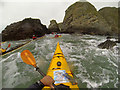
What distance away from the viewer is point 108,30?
28172 mm

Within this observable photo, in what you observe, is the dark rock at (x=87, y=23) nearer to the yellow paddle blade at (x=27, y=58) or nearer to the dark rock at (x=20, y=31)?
the dark rock at (x=20, y=31)

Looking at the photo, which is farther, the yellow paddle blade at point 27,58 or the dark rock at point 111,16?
the dark rock at point 111,16

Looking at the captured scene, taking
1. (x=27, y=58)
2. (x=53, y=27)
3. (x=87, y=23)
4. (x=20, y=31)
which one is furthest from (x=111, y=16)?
(x=27, y=58)

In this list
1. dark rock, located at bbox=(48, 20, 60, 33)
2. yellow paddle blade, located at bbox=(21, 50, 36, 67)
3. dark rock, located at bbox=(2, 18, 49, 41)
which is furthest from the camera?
dark rock, located at bbox=(48, 20, 60, 33)

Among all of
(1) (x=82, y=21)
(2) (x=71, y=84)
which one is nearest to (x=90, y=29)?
(1) (x=82, y=21)

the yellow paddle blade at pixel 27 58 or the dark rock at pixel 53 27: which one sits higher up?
the dark rock at pixel 53 27

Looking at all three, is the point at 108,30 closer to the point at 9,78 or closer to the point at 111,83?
the point at 111,83

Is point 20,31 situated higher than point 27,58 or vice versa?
point 20,31

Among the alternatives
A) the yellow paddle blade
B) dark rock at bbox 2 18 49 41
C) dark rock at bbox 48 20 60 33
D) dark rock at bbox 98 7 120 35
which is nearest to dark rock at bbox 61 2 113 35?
dark rock at bbox 98 7 120 35

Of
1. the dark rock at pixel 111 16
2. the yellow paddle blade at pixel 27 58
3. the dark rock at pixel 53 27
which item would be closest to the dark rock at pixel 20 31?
the yellow paddle blade at pixel 27 58

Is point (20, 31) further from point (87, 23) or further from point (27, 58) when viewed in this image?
point (87, 23)

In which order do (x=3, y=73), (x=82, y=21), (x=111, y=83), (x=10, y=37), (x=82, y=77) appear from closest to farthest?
(x=111, y=83) → (x=82, y=77) → (x=3, y=73) → (x=10, y=37) → (x=82, y=21)

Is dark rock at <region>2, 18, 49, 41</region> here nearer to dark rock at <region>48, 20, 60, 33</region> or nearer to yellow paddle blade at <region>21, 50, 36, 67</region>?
yellow paddle blade at <region>21, 50, 36, 67</region>

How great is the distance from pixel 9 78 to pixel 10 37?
1797 centimetres
